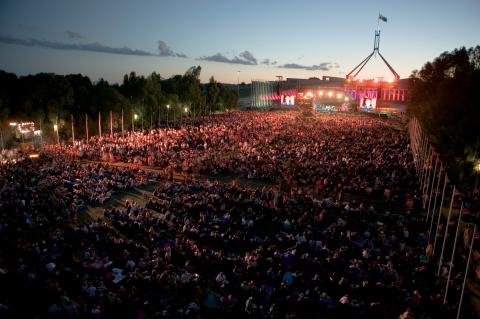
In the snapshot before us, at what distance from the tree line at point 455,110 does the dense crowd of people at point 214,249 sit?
3425 mm

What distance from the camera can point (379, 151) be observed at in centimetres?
2764

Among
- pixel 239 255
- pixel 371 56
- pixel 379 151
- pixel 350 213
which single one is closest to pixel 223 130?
pixel 379 151

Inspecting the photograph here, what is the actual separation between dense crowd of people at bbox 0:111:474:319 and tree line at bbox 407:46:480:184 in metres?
3.43

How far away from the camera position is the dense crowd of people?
29.3ft

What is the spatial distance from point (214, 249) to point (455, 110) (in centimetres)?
2201

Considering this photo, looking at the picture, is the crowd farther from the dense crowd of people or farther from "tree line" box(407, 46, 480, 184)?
"tree line" box(407, 46, 480, 184)

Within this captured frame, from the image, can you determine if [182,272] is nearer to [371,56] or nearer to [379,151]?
[379,151]

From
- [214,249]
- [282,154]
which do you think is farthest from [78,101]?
[214,249]

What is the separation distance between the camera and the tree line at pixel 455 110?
2117 centimetres

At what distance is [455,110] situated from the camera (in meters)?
25.9

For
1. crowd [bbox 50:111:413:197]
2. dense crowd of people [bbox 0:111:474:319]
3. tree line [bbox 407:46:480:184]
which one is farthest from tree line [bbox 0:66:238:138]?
tree line [bbox 407:46:480:184]

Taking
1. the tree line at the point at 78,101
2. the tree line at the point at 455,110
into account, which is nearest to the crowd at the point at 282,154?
the tree line at the point at 455,110

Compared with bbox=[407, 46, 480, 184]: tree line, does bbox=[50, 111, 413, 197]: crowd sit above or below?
below

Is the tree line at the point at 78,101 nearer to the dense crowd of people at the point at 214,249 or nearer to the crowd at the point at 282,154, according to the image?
the crowd at the point at 282,154
